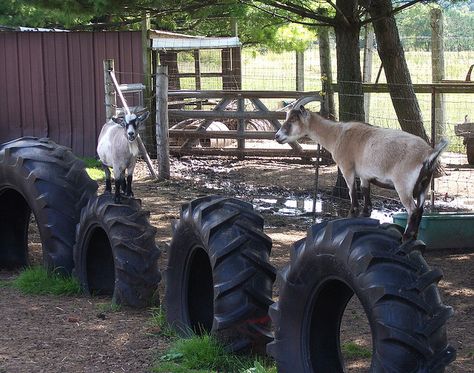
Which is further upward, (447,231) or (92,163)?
(92,163)

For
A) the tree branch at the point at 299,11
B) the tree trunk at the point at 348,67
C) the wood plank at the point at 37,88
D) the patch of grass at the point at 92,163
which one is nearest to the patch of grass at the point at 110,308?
the tree branch at the point at 299,11

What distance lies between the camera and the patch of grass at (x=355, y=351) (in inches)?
202

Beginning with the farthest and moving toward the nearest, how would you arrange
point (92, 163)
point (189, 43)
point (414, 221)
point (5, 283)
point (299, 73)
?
point (299, 73)
point (189, 43)
point (92, 163)
point (5, 283)
point (414, 221)

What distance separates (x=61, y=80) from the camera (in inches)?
637

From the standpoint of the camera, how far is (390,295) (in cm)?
360

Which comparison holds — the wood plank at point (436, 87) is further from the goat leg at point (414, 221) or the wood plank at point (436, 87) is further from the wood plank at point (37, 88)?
the wood plank at point (37, 88)

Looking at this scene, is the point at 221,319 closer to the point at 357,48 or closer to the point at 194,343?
the point at 194,343

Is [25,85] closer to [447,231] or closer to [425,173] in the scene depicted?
[447,231]

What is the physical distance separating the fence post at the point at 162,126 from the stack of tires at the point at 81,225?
221 inches

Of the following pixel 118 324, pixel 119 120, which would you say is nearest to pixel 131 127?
pixel 119 120

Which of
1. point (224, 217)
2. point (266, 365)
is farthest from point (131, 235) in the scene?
point (266, 365)

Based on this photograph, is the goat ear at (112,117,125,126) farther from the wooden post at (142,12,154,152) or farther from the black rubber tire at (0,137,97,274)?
the wooden post at (142,12,154,152)

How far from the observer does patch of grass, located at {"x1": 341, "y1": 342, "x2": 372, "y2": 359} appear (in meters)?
5.12

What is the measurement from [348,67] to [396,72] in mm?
1093
